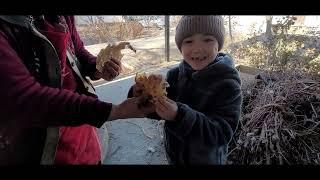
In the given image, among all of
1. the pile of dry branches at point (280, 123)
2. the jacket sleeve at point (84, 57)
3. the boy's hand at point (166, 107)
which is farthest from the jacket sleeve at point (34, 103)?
the pile of dry branches at point (280, 123)

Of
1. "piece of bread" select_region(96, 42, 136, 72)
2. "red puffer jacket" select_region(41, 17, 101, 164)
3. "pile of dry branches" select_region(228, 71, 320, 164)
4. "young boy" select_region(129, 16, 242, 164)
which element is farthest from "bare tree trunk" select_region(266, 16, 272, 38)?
"red puffer jacket" select_region(41, 17, 101, 164)

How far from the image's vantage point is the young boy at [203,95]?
774mm

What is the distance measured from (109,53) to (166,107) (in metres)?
0.23

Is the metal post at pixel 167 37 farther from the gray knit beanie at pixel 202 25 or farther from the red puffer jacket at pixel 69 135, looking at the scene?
the red puffer jacket at pixel 69 135

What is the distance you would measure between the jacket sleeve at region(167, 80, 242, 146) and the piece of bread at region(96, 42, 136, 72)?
22cm

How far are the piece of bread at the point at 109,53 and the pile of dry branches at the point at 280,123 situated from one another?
1.74 ft

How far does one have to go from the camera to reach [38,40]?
2.15 ft

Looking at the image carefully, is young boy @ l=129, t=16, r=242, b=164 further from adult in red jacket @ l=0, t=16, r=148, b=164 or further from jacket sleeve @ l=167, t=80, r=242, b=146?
adult in red jacket @ l=0, t=16, r=148, b=164

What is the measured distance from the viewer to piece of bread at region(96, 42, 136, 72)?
0.85 metres

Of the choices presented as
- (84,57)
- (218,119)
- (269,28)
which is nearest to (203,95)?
(218,119)

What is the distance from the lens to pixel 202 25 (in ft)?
2.55

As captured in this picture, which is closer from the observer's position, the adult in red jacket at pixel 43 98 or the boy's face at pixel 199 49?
the adult in red jacket at pixel 43 98
